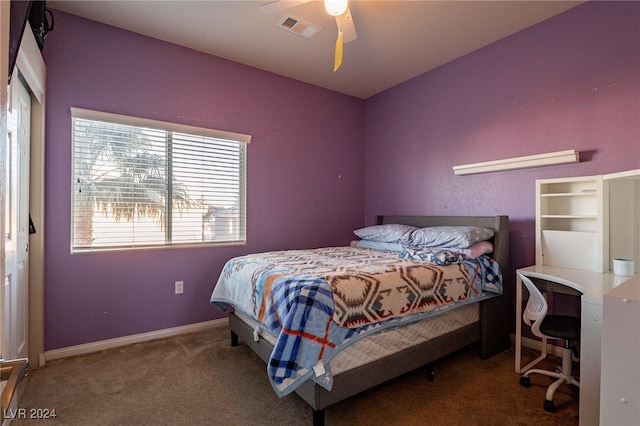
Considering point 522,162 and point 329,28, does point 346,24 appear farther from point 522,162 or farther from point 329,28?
point 522,162

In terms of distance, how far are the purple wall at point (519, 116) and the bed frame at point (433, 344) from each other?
0.23m

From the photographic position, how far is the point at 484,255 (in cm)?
262

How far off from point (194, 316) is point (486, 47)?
3954mm

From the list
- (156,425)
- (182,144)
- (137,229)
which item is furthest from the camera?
(182,144)

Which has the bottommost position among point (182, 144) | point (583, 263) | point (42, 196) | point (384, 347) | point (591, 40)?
point (384, 347)

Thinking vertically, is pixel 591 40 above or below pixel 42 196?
above

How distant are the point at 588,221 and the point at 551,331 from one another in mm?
1032

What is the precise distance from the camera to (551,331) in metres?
1.91

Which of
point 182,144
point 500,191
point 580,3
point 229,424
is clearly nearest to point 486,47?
point 580,3

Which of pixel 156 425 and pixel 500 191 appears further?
pixel 500 191

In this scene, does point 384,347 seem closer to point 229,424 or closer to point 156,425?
point 229,424

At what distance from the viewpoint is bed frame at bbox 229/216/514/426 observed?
1.66 m

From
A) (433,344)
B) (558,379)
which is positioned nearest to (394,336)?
(433,344)

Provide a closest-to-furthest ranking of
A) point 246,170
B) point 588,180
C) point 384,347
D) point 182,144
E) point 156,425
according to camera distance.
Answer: point 156,425 → point 384,347 → point 588,180 → point 182,144 → point 246,170
